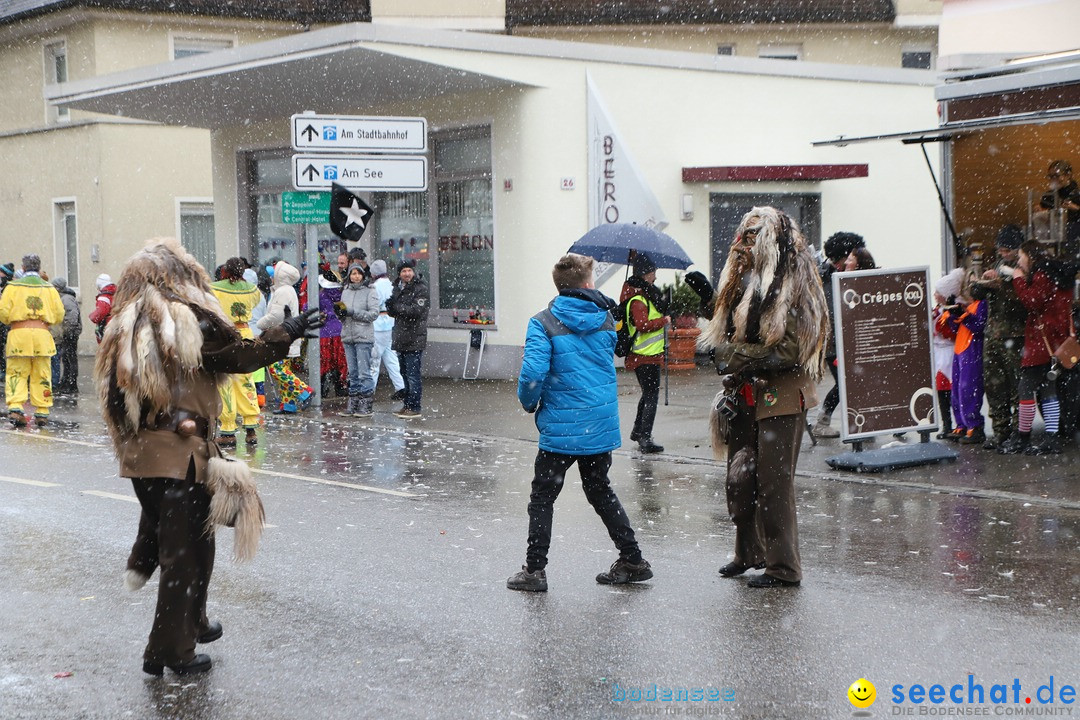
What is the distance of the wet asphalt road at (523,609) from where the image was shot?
5.17 meters

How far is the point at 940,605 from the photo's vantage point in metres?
6.39

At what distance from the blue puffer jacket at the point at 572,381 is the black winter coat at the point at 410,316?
27.3ft

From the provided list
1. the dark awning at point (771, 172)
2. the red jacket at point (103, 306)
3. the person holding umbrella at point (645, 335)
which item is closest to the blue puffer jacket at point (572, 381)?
the person holding umbrella at point (645, 335)

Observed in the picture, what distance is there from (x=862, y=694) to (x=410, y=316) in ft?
34.5

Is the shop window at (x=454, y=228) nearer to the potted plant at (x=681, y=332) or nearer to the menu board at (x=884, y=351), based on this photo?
the potted plant at (x=681, y=332)

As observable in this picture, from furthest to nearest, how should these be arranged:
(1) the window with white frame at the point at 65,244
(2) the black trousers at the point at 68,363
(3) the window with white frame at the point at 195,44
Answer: (1) the window with white frame at the point at 65,244 < (3) the window with white frame at the point at 195,44 < (2) the black trousers at the point at 68,363

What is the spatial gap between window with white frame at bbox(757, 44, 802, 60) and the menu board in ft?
61.3

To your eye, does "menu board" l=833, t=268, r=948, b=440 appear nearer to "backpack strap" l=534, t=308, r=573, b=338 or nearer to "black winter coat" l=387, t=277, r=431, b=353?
"backpack strap" l=534, t=308, r=573, b=338

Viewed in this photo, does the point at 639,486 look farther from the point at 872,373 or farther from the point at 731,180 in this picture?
the point at 731,180

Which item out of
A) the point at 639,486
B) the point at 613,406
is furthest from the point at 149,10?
the point at 613,406

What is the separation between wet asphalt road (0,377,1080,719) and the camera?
203 inches

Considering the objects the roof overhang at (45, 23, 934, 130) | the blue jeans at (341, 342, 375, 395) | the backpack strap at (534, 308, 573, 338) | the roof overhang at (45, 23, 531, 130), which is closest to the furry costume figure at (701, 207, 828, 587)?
the backpack strap at (534, 308, 573, 338)

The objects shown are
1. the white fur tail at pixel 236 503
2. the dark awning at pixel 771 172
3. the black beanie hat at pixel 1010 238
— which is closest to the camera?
the white fur tail at pixel 236 503

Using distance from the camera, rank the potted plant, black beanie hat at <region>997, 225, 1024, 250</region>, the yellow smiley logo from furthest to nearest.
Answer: the potted plant → black beanie hat at <region>997, 225, 1024, 250</region> → the yellow smiley logo
